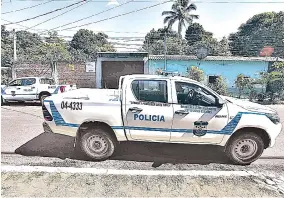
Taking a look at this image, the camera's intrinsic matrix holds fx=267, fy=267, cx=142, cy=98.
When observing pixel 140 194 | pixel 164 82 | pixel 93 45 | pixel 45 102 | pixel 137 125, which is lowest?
pixel 140 194

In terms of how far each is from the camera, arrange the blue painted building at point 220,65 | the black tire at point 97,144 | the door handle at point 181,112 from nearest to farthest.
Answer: the door handle at point 181,112 < the black tire at point 97,144 < the blue painted building at point 220,65

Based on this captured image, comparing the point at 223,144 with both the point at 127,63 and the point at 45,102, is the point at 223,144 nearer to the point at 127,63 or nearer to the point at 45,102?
the point at 45,102

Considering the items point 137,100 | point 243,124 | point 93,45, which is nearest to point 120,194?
point 137,100

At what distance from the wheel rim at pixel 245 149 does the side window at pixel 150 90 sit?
1711mm

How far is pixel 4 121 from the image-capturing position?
30.0 feet

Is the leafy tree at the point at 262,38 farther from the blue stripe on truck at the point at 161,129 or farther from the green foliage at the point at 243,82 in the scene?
the blue stripe on truck at the point at 161,129

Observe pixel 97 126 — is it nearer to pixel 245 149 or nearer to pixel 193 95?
pixel 193 95

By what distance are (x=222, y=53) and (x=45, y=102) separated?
31748mm

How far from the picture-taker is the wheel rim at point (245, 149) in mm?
Result: 5297

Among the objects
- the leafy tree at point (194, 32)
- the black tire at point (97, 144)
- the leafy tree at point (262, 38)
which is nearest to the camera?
the black tire at point (97, 144)

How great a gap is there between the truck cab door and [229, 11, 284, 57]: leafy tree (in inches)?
1183

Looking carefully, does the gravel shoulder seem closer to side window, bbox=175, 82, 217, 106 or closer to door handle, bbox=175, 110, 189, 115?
door handle, bbox=175, 110, 189, 115

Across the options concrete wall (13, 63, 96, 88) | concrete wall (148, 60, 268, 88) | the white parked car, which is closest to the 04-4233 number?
the white parked car

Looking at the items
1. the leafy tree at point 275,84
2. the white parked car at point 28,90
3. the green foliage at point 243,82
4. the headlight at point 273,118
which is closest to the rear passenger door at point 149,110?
the headlight at point 273,118
